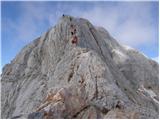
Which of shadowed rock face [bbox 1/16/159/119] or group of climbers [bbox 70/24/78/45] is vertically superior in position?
group of climbers [bbox 70/24/78/45]

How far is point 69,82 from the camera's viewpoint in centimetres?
3597

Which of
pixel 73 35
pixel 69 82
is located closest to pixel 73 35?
pixel 73 35

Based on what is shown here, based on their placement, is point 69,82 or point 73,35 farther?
point 73,35

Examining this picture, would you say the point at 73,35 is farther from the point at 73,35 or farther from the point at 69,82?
the point at 69,82

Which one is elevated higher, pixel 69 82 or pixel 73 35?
pixel 73 35

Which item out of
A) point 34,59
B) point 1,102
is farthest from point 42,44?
point 1,102

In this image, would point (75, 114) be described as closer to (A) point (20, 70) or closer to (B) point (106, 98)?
(B) point (106, 98)

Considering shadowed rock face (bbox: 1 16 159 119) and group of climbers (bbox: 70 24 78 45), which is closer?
shadowed rock face (bbox: 1 16 159 119)

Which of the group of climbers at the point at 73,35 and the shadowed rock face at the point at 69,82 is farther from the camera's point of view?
the group of climbers at the point at 73,35

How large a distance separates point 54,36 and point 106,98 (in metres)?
16.4

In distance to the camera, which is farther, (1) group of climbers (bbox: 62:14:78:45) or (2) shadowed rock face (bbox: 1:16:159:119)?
(1) group of climbers (bbox: 62:14:78:45)

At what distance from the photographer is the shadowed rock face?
92.1 feet

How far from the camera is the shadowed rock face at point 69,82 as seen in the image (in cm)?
2806

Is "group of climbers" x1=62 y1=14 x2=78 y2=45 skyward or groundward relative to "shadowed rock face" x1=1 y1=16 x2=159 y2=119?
skyward
